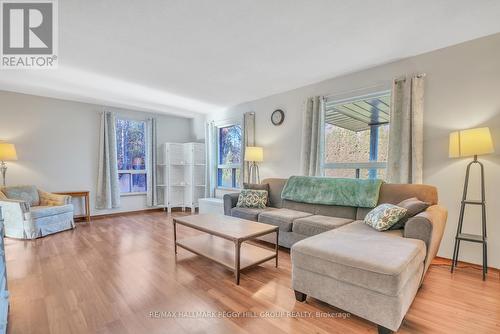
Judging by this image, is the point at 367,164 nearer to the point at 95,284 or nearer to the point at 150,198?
the point at 95,284

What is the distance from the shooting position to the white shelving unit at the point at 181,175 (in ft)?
18.1

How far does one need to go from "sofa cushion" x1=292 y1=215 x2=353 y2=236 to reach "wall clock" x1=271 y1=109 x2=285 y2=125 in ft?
6.57

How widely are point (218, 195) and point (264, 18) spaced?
4.02 m

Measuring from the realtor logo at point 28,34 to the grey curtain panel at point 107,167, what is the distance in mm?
1908

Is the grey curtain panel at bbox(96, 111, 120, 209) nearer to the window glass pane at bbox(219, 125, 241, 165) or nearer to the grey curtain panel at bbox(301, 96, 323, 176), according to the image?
Answer: the window glass pane at bbox(219, 125, 241, 165)

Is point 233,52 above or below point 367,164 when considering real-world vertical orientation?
above

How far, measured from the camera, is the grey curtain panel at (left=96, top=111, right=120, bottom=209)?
4773mm

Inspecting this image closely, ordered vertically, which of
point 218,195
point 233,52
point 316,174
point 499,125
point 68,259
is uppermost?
point 233,52

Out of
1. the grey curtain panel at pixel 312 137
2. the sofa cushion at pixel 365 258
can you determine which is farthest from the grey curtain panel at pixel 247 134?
the sofa cushion at pixel 365 258

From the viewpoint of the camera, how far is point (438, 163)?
264 centimetres

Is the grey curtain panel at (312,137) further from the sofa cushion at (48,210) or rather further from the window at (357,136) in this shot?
the sofa cushion at (48,210)

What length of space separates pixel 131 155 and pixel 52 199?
1752 mm

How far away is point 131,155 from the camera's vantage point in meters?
5.36

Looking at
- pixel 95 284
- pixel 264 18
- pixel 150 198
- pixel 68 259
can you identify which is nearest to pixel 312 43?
pixel 264 18
